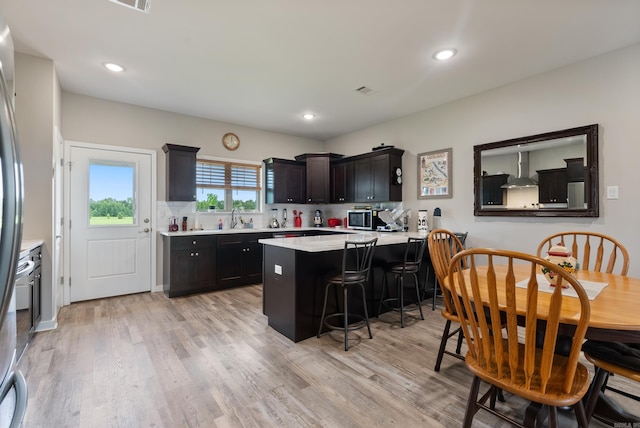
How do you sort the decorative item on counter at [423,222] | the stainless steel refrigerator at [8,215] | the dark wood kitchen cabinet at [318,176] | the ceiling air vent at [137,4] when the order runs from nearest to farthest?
1. the stainless steel refrigerator at [8,215]
2. the ceiling air vent at [137,4]
3. the decorative item on counter at [423,222]
4. the dark wood kitchen cabinet at [318,176]

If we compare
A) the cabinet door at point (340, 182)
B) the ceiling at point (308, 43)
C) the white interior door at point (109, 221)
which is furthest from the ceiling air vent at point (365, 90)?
the white interior door at point (109, 221)

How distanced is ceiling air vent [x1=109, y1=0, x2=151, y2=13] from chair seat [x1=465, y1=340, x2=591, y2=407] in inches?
123

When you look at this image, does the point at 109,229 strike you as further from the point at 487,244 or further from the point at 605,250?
the point at 605,250

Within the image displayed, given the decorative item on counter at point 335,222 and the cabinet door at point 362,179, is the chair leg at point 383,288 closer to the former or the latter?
the cabinet door at point 362,179

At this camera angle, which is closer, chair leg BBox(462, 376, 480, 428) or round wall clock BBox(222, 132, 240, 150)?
chair leg BBox(462, 376, 480, 428)

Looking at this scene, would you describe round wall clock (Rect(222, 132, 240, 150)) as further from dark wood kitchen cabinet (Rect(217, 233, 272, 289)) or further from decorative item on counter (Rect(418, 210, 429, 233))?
decorative item on counter (Rect(418, 210, 429, 233))

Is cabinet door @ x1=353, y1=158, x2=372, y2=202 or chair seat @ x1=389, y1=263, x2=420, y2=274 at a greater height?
cabinet door @ x1=353, y1=158, x2=372, y2=202

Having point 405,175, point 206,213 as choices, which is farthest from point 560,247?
point 206,213

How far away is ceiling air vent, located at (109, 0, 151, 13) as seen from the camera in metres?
2.21

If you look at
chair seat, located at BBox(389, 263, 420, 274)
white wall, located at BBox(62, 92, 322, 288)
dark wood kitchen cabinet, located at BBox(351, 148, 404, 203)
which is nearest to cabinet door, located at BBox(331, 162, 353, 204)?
dark wood kitchen cabinet, located at BBox(351, 148, 404, 203)

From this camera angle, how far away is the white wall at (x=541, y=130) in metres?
2.85

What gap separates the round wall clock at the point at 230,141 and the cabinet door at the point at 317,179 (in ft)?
4.44

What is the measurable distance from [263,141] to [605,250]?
501cm

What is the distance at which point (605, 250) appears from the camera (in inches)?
117
